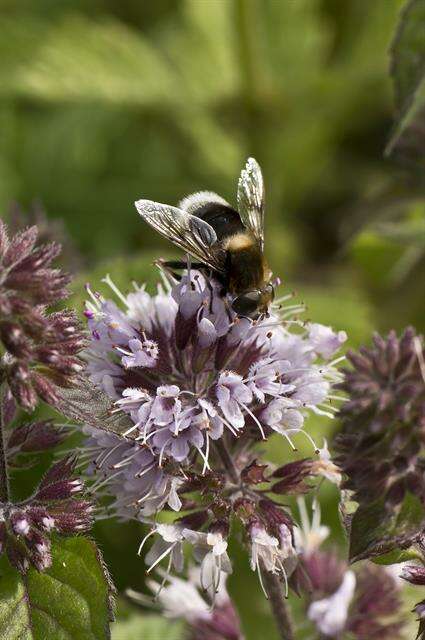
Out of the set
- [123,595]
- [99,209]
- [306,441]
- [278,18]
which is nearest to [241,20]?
[278,18]

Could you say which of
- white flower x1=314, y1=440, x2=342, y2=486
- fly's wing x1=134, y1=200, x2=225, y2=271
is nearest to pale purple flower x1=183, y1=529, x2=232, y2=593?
white flower x1=314, y1=440, x2=342, y2=486

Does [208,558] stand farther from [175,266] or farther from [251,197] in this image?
[251,197]

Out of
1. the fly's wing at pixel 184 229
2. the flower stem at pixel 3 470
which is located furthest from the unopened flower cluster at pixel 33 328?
the fly's wing at pixel 184 229

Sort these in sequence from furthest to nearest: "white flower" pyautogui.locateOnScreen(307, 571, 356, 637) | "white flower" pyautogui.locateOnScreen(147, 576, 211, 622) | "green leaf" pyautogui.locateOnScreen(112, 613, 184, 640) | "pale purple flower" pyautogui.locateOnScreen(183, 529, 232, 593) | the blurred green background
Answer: the blurred green background → "green leaf" pyautogui.locateOnScreen(112, 613, 184, 640) → "white flower" pyautogui.locateOnScreen(147, 576, 211, 622) → "white flower" pyautogui.locateOnScreen(307, 571, 356, 637) → "pale purple flower" pyautogui.locateOnScreen(183, 529, 232, 593)

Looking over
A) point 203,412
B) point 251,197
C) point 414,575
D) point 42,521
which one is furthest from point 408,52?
point 42,521

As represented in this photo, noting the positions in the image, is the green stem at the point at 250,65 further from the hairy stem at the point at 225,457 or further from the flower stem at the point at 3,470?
the flower stem at the point at 3,470

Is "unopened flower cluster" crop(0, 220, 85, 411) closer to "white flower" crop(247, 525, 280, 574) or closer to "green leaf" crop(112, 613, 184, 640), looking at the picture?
"white flower" crop(247, 525, 280, 574)

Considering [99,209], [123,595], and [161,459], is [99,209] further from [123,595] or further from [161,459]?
[161,459]
